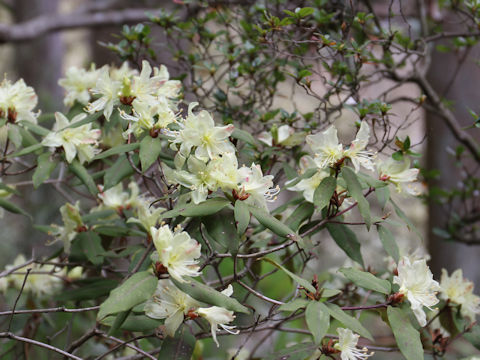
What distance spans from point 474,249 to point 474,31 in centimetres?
112

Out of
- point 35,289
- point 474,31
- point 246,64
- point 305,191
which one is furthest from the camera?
point 474,31

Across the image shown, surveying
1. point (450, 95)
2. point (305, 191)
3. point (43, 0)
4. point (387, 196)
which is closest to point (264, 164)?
point (305, 191)

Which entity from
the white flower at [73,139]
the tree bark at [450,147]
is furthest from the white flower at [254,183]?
the tree bark at [450,147]

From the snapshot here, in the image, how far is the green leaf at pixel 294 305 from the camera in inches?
42.0

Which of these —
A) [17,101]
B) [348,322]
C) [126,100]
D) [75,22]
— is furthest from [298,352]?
[75,22]

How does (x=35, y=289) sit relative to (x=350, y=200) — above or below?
below

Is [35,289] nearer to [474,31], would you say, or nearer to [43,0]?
[474,31]

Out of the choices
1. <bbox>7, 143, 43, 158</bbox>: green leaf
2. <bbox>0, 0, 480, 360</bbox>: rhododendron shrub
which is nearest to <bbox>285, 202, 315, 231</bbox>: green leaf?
<bbox>0, 0, 480, 360</bbox>: rhododendron shrub

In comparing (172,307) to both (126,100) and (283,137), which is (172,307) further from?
(283,137)

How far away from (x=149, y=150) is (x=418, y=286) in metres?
0.64

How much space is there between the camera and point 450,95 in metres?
2.76

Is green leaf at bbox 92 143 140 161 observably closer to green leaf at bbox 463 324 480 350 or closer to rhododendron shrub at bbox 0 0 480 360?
rhododendron shrub at bbox 0 0 480 360

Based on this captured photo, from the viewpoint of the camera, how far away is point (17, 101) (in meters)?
1.58

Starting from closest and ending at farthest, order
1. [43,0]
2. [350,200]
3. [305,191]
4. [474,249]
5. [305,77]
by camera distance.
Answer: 1. [305,191]
2. [350,200]
3. [305,77]
4. [474,249]
5. [43,0]
